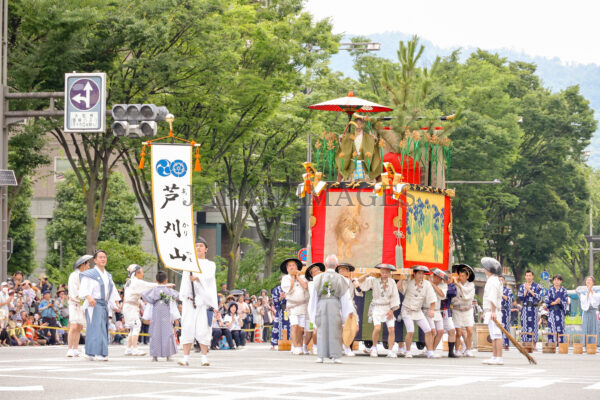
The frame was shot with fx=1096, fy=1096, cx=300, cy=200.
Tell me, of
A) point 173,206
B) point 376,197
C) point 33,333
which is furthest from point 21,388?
point 33,333

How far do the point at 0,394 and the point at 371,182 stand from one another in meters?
12.2

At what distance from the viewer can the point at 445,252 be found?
23.7m

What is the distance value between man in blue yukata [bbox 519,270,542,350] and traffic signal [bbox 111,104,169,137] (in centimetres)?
977

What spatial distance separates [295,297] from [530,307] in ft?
24.8

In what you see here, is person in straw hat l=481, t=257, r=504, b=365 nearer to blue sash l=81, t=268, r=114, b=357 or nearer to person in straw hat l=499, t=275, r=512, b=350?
blue sash l=81, t=268, r=114, b=357

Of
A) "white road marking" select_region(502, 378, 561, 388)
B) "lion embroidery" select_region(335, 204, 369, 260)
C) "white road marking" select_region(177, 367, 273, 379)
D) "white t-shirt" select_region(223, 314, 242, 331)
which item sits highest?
"lion embroidery" select_region(335, 204, 369, 260)

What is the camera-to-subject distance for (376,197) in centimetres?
2197

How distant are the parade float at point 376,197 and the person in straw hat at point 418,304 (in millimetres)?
434

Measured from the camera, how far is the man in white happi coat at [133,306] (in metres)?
20.4

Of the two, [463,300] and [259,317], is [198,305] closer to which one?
[463,300]

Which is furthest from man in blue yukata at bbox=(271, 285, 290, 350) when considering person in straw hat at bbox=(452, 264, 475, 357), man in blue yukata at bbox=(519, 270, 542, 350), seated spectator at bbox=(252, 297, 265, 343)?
seated spectator at bbox=(252, 297, 265, 343)

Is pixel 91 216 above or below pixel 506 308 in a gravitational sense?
above

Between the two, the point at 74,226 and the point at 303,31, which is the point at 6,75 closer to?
the point at 303,31

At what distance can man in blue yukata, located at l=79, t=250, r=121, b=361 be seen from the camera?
17.8 metres
